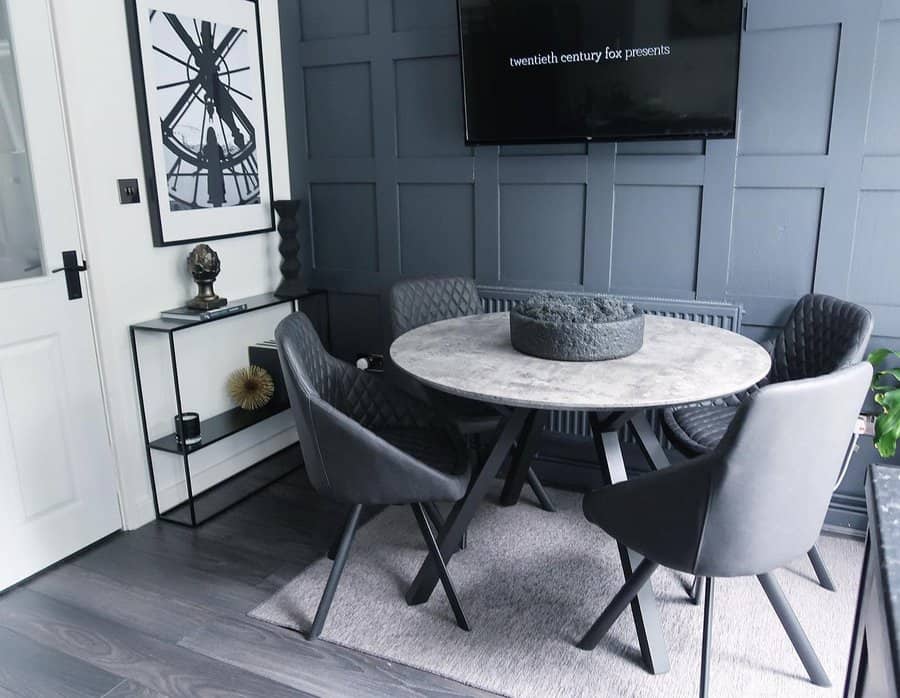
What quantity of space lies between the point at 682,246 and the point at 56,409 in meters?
2.46

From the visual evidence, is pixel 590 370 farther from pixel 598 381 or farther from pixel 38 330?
pixel 38 330

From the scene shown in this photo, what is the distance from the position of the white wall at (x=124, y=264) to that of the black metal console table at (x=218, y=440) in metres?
0.05

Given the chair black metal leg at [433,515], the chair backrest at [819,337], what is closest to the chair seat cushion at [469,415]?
the chair black metal leg at [433,515]

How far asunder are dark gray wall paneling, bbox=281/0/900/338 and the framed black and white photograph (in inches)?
10.9

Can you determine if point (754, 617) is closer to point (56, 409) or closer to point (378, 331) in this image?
point (378, 331)

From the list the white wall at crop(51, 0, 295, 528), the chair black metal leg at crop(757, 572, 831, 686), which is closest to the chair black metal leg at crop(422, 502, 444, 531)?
the chair black metal leg at crop(757, 572, 831, 686)

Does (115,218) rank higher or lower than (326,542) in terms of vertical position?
higher

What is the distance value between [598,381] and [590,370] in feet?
0.35

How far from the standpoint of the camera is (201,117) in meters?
3.07

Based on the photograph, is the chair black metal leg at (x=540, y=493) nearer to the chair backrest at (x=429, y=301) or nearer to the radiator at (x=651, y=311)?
the radiator at (x=651, y=311)

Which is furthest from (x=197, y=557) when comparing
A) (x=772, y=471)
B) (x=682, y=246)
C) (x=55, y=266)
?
(x=682, y=246)

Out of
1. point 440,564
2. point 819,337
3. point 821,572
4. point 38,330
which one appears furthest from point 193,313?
point 821,572

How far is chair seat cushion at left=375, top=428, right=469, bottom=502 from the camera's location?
207 cm

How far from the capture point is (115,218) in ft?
8.98
